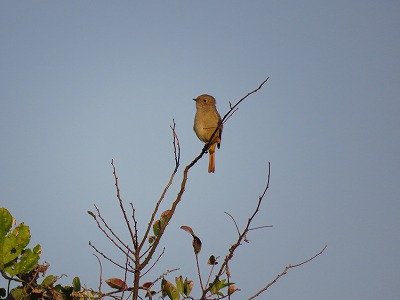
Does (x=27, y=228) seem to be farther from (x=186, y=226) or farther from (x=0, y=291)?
(x=186, y=226)

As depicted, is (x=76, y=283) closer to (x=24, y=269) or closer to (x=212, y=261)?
(x=24, y=269)

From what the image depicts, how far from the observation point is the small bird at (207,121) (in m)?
7.48

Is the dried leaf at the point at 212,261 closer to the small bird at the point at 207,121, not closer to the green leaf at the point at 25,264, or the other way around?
the green leaf at the point at 25,264

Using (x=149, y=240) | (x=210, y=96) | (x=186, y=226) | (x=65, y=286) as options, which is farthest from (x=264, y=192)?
(x=210, y=96)

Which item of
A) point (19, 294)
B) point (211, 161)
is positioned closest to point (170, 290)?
point (19, 294)

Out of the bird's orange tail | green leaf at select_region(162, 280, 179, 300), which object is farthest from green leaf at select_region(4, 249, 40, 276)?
the bird's orange tail

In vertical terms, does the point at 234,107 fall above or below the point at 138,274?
above

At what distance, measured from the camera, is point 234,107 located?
11.0ft

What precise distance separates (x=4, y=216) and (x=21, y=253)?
30 cm

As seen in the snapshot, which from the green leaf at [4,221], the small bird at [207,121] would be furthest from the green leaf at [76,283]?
the small bird at [207,121]

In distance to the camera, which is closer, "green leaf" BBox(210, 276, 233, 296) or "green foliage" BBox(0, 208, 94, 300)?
"green foliage" BBox(0, 208, 94, 300)

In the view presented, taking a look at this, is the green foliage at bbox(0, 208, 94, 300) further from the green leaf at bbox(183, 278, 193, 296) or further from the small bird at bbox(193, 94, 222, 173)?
the small bird at bbox(193, 94, 222, 173)

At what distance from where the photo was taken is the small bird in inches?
295

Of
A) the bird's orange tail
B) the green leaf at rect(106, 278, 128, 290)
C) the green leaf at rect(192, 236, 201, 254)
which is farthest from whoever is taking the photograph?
the bird's orange tail
